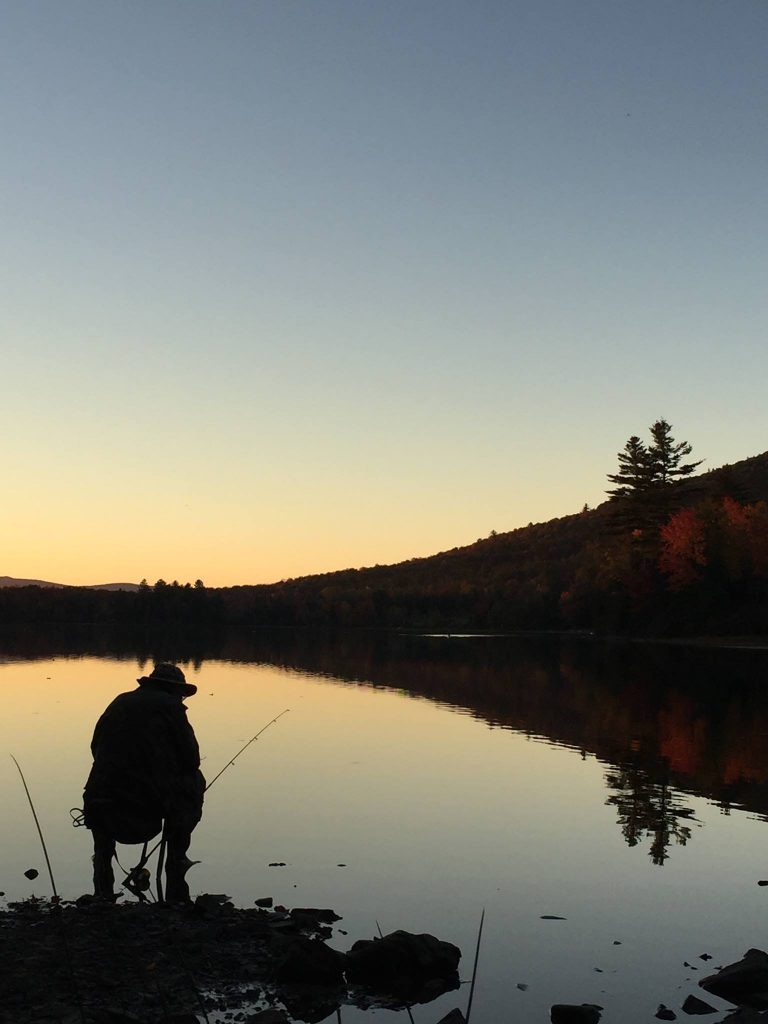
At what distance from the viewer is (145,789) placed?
10.4 meters

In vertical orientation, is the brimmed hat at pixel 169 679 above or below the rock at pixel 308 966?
above

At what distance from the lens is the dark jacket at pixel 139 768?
1034 centimetres

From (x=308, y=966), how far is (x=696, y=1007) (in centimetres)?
309

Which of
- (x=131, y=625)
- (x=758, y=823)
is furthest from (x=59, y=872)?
(x=131, y=625)

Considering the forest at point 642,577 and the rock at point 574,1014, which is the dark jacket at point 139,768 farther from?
the forest at point 642,577

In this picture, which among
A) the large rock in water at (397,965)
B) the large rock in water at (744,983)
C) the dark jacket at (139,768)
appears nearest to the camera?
the large rock in water at (744,983)

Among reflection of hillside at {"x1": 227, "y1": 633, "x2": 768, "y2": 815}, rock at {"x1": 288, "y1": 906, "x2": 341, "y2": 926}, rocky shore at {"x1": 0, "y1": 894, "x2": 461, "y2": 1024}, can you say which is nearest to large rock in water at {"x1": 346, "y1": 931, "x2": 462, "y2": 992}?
rocky shore at {"x1": 0, "y1": 894, "x2": 461, "y2": 1024}

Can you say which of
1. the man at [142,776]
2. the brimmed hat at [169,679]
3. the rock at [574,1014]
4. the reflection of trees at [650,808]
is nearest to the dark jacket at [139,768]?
the man at [142,776]

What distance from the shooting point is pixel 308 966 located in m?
8.38

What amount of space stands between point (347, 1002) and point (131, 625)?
7379 inches

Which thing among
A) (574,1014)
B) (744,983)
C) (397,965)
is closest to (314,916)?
(397,965)

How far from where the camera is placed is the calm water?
32.1ft

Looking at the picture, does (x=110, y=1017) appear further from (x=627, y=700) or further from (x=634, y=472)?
(x=634, y=472)

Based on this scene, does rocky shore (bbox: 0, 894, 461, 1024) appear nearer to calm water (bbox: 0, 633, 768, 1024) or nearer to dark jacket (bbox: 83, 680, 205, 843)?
calm water (bbox: 0, 633, 768, 1024)
